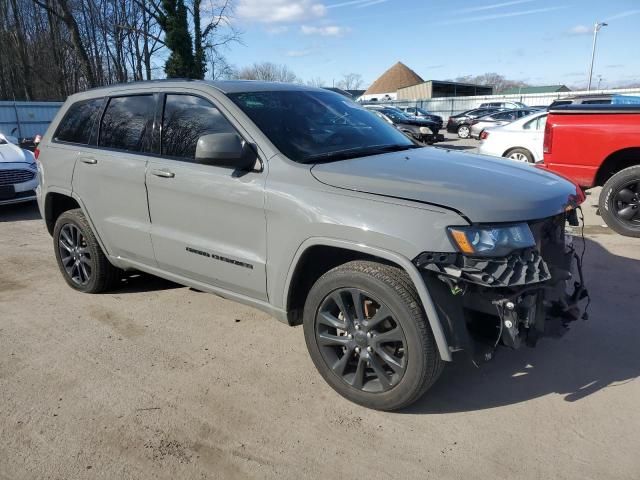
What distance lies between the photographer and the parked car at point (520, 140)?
33.0 ft

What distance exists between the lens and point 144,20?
124ft

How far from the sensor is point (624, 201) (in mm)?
6305

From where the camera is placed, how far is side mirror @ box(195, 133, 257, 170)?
3018 mm

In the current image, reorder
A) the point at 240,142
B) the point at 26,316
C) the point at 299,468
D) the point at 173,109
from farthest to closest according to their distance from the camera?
the point at 26,316 < the point at 173,109 < the point at 240,142 < the point at 299,468

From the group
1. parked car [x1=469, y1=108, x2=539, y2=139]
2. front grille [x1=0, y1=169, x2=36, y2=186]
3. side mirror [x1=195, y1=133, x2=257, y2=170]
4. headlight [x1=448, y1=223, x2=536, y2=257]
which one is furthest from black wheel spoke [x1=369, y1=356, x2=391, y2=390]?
parked car [x1=469, y1=108, x2=539, y2=139]

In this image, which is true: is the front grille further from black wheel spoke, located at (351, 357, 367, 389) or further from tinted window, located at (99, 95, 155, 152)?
black wheel spoke, located at (351, 357, 367, 389)

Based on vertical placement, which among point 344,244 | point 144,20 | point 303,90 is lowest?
point 344,244

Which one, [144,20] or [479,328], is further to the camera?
[144,20]

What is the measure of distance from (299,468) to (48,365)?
6.72 ft

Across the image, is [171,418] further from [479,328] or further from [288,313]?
[479,328]

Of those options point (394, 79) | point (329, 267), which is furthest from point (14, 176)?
point (394, 79)

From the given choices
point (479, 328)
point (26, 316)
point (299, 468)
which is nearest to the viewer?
point (299, 468)

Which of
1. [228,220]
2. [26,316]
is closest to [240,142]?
[228,220]

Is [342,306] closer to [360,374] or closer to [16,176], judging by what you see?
[360,374]
